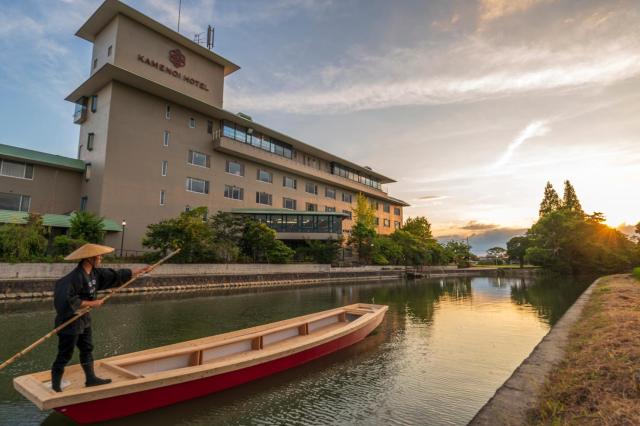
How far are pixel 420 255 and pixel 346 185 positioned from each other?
49.9 feet

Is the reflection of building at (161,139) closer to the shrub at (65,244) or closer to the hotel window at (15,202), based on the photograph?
the hotel window at (15,202)

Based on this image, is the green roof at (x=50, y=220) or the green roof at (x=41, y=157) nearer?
the green roof at (x=50, y=220)

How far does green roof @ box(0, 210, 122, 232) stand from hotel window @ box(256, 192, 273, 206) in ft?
47.6

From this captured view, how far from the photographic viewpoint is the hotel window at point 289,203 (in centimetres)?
4172

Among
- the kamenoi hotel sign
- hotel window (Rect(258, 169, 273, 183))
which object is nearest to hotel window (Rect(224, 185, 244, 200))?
hotel window (Rect(258, 169, 273, 183))

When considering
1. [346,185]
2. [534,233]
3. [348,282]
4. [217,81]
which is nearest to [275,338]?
[348,282]

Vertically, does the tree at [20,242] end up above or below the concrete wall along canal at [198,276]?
above

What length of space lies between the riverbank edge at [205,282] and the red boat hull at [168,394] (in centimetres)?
1621

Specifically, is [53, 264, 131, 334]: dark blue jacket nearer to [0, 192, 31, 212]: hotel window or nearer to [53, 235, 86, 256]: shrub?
[53, 235, 86, 256]: shrub

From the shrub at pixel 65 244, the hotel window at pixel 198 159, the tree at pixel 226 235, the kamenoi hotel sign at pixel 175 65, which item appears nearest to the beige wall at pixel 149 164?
the hotel window at pixel 198 159

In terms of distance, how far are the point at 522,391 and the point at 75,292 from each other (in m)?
6.54

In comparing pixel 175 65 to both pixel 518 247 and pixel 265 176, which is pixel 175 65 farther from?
pixel 518 247

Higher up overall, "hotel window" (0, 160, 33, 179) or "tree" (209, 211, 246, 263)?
"hotel window" (0, 160, 33, 179)

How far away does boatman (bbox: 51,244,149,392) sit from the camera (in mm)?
4715
